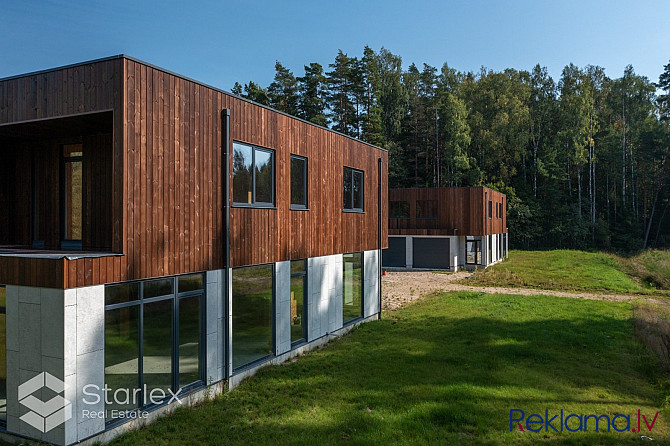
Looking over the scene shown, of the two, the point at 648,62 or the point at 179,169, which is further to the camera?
the point at 648,62

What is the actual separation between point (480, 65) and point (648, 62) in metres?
18.2

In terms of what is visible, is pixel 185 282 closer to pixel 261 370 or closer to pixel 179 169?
pixel 179 169

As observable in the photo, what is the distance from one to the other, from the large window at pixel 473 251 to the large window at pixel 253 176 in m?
23.3

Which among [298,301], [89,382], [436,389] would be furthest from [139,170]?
[436,389]

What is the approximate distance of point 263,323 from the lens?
9.18 meters

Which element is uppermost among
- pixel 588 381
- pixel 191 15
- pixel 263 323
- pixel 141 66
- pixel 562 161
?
pixel 191 15

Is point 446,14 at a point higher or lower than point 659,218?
higher

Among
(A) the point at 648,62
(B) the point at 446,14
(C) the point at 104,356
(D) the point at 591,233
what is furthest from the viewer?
(A) the point at 648,62

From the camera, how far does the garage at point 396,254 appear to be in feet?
96.8

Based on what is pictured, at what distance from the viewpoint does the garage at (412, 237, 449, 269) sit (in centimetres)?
2844

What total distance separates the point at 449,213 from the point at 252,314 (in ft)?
72.2

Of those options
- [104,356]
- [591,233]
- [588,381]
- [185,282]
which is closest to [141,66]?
[185,282]

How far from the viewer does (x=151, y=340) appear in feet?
21.6

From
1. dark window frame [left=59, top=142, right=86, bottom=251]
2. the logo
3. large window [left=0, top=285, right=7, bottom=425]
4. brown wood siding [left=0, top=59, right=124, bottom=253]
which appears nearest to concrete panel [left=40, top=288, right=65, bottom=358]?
the logo
